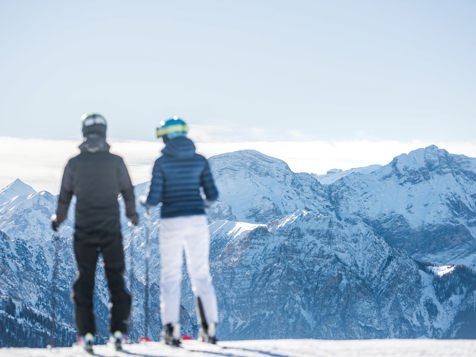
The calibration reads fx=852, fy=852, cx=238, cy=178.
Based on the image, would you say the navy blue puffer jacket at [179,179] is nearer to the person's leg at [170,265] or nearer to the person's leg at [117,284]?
the person's leg at [170,265]

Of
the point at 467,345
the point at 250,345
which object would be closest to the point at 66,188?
the point at 250,345

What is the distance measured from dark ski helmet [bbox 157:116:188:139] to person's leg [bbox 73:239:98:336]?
116 inches

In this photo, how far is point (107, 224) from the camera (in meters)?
15.9

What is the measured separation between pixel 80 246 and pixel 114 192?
1194 millimetres

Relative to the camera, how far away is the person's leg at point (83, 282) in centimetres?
1591

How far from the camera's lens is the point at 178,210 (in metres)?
17.0

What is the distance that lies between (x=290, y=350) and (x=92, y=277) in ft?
14.1

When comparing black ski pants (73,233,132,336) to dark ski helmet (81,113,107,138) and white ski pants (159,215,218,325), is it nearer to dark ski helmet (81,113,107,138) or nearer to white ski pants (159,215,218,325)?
white ski pants (159,215,218,325)

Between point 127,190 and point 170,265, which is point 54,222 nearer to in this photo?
point 127,190

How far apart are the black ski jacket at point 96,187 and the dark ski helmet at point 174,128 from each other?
1.44 m

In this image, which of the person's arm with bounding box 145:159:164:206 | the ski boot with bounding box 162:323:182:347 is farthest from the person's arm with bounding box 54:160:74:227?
the ski boot with bounding box 162:323:182:347

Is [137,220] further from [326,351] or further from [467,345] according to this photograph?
[467,345]

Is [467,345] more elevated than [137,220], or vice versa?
[137,220]

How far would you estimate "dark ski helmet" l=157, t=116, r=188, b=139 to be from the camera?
1744 cm
